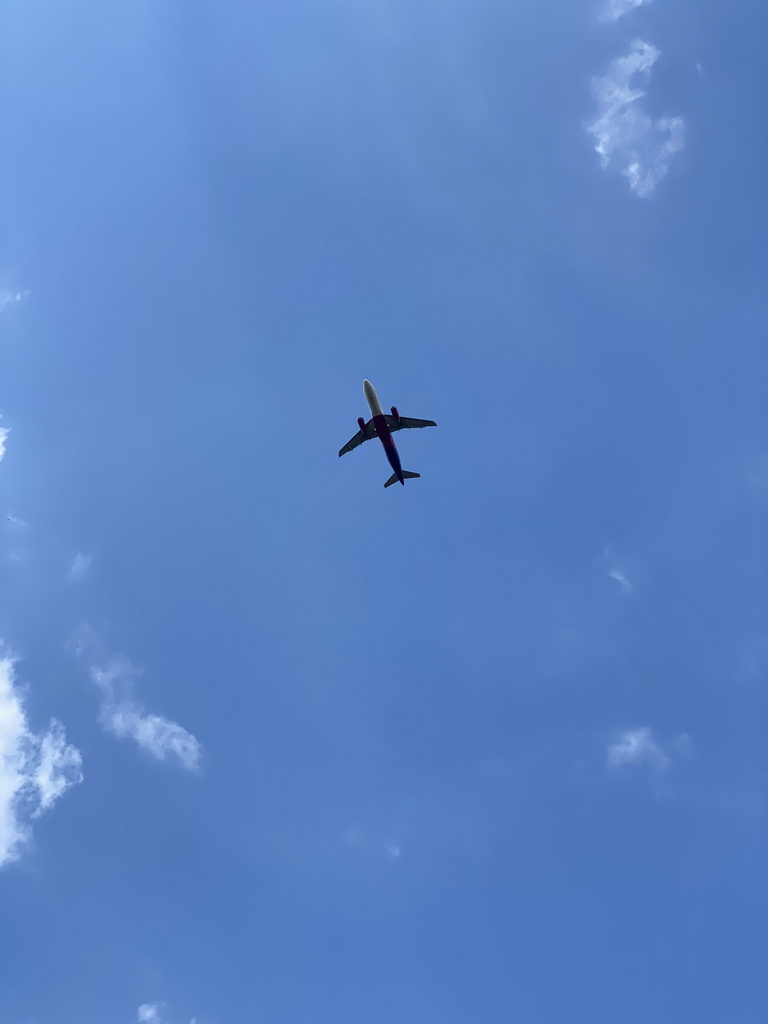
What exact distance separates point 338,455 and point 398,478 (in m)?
13.0

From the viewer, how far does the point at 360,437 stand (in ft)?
466

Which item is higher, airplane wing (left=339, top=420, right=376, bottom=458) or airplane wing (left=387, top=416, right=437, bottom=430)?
airplane wing (left=387, top=416, right=437, bottom=430)

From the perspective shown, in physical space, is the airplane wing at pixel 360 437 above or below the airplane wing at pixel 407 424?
below

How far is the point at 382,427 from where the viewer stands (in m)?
138

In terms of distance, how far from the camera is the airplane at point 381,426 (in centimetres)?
13625

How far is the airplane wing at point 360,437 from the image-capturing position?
139 metres

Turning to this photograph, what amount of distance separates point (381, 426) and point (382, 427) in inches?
13.7

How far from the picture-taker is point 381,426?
452 ft

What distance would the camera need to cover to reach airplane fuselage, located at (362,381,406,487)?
136000mm

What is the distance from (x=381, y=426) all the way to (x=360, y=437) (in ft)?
20.2

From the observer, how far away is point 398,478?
486 feet

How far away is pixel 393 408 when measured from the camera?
453ft

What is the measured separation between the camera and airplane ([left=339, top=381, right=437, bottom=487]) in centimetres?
13625

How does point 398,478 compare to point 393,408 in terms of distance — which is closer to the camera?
point 393,408
